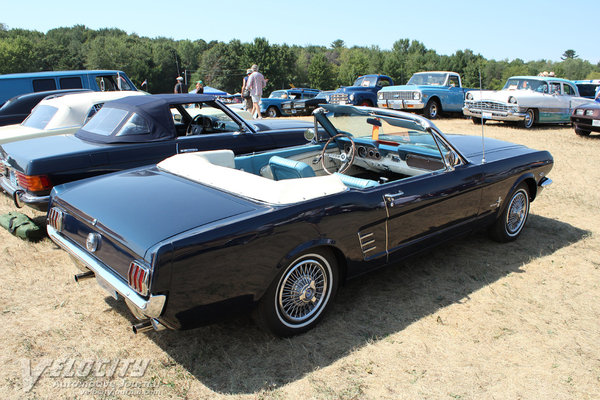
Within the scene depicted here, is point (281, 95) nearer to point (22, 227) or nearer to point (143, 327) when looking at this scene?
point (22, 227)

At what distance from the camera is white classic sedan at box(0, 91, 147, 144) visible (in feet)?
19.3

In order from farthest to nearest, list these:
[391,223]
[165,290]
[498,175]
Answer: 1. [498,175]
2. [391,223]
3. [165,290]

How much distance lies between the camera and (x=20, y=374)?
8.42ft

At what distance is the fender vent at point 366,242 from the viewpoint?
3.05 meters

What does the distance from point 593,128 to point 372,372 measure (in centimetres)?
1101

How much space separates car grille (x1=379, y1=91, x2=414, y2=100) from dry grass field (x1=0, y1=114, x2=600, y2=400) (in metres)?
10.2

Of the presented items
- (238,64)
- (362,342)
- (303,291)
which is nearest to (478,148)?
(362,342)

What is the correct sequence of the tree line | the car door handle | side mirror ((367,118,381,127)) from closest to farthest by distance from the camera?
the car door handle, side mirror ((367,118,381,127)), the tree line

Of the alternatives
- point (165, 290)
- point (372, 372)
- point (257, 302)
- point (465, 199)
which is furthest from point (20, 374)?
point (465, 199)

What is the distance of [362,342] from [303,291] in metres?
0.52

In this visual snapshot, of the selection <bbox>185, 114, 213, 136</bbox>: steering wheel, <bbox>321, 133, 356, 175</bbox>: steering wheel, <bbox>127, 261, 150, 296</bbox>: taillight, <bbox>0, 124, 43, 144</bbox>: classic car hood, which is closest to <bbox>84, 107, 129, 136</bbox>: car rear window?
<bbox>185, 114, 213, 136</bbox>: steering wheel

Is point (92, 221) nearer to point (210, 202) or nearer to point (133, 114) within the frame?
point (210, 202)

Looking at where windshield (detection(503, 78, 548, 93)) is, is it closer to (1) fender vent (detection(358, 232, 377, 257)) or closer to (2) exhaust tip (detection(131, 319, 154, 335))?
(1) fender vent (detection(358, 232, 377, 257))

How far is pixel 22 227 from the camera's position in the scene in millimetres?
4578
